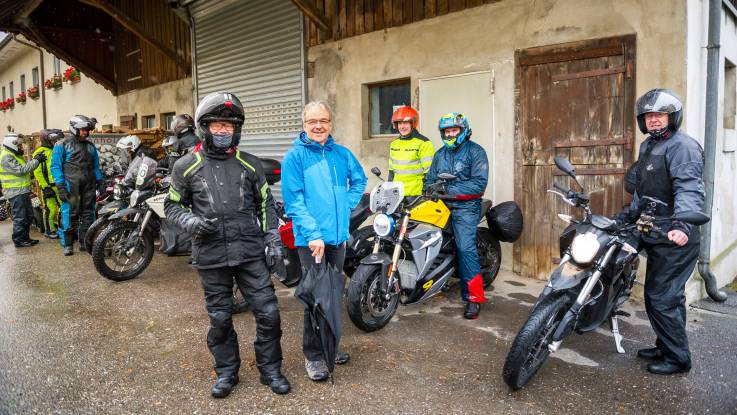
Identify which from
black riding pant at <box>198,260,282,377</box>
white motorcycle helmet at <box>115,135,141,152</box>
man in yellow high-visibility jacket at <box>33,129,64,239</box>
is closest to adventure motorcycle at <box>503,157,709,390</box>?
black riding pant at <box>198,260,282,377</box>

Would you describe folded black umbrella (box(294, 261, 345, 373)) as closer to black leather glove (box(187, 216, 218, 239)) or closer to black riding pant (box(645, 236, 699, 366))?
black leather glove (box(187, 216, 218, 239))

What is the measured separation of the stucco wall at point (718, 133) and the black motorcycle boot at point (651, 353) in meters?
1.48

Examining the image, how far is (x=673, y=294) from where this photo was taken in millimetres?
3396

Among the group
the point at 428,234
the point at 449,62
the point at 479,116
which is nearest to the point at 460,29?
the point at 449,62

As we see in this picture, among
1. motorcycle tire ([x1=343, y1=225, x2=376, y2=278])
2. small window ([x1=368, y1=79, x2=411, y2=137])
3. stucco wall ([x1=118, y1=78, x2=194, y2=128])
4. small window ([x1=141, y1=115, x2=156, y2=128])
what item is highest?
stucco wall ([x1=118, y1=78, x2=194, y2=128])

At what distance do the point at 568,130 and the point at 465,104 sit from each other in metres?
1.28

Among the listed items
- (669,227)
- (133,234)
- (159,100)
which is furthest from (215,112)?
(159,100)

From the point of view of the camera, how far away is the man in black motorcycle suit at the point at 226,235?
10.3 feet

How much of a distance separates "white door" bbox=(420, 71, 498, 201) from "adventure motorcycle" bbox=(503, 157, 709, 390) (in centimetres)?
255

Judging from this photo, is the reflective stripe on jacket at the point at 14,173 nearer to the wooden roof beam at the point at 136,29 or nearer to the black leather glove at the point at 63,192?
the black leather glove at the point at 63,192

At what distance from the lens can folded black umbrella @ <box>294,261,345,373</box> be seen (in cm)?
325

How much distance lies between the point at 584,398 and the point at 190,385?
238cm

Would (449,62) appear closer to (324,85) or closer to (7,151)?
(324,85)

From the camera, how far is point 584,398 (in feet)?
10.2
